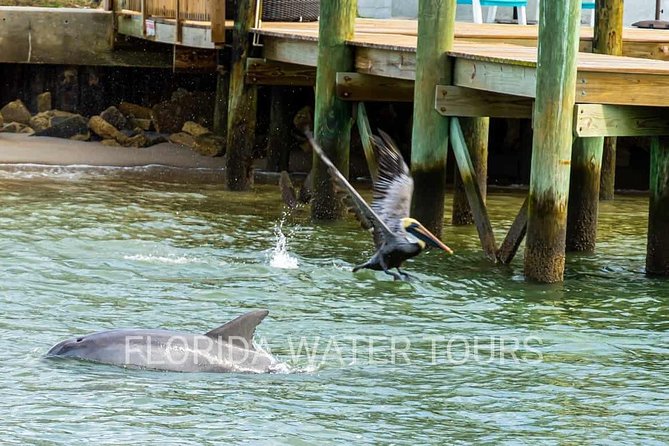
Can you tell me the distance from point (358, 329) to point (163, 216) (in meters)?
5.35

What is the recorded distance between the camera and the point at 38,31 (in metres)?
19.1

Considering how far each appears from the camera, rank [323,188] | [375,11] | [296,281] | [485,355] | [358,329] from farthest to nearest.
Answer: [375,11] → [323,188] → [296,281] → [358,329] → [485,355]

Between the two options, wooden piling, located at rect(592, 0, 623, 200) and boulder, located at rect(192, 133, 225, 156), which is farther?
boulder, located at rect(192, 133, 225, 156)

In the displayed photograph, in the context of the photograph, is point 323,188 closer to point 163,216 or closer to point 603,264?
point 163,216

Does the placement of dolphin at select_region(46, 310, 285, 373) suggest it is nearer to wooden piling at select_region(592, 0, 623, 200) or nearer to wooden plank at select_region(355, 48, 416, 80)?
wooden plank at select_region(355, 48, 416, 80)

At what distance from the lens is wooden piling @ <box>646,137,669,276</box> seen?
11398mm

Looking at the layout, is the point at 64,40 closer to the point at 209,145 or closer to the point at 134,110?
the point at 134,110

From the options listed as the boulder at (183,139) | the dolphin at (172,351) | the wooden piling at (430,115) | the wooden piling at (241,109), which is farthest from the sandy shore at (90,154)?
the dolphin at (172,351)

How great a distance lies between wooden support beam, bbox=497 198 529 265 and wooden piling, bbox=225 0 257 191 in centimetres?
502

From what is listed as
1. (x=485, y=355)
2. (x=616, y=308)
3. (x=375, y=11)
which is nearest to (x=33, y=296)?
(x=485, y=355)

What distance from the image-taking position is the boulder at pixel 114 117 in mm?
19719

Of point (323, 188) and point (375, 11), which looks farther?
point (375, 11)

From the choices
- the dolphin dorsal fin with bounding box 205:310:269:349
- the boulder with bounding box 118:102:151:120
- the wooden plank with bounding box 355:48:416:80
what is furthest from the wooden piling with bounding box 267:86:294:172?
the dolphin dorsal fin with bounding box 205:310:269:349

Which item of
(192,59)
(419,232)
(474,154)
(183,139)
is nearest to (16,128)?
(183,139)
